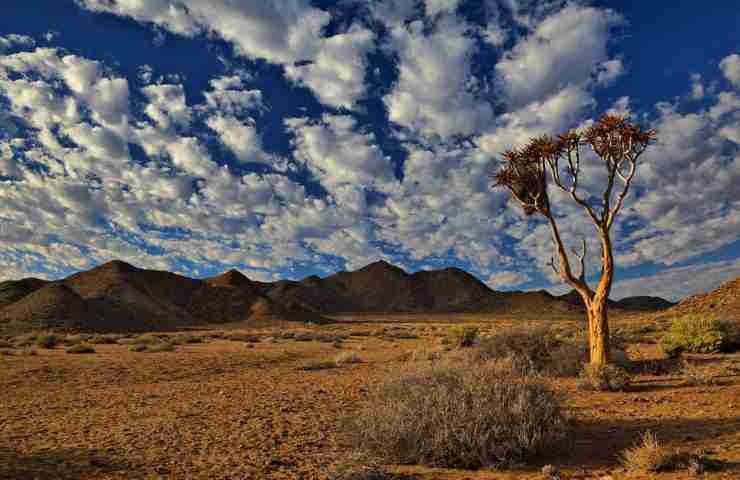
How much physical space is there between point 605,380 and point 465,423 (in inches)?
253

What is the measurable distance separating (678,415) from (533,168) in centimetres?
820

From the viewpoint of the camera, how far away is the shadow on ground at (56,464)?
19.8 ft

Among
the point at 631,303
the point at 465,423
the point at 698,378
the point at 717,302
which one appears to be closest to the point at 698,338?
the point at 698,378

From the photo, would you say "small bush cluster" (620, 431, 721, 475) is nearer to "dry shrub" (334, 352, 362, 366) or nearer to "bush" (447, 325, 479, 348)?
"dry shrub" (334, 352, 362, 366)

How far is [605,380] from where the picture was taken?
434 inches

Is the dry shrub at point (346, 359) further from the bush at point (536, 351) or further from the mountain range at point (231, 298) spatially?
the mountain range at point (231, 298)

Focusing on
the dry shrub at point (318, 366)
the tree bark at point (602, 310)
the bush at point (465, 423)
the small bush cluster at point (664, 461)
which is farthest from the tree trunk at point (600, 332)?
the dry shrub at point (318, 366)

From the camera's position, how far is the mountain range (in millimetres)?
60312

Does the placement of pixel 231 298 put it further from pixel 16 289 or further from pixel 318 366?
pixel 318 366

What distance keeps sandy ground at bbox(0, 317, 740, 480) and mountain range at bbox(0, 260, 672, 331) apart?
48470mm

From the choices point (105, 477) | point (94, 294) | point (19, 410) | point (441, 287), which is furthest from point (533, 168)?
point (441, 287)

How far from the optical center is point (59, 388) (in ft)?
43.9

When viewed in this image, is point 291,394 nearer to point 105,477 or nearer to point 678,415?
point 105,477

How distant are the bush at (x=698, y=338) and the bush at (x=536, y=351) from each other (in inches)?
138
